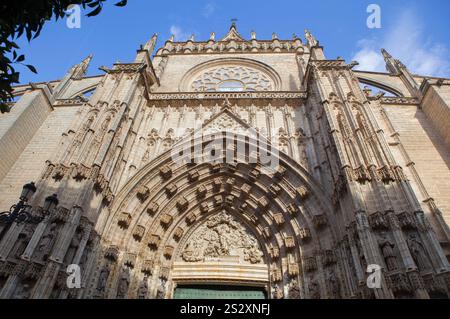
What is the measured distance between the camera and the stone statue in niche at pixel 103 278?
8.12 metres

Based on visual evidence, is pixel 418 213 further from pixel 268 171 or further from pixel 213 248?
pixel 213 248

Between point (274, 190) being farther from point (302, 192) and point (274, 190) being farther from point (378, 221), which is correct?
point (378, 221)

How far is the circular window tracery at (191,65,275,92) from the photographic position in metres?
16.5

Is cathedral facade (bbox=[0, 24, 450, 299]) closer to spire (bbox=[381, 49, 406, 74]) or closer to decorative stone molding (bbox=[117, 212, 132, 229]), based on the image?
decorative stone molding (bbox=[117, 212, 132, 229])

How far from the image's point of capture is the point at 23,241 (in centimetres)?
726

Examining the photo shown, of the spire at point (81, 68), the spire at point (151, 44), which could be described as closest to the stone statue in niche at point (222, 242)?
the spire at point (151, 44)

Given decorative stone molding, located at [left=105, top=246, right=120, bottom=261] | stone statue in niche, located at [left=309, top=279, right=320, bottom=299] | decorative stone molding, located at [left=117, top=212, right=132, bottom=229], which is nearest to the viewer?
stone statue in niche, located at [left=309, top=279, right=320, bottom=299]

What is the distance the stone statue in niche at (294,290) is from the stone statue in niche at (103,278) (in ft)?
16.5

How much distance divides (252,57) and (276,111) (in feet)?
21.4

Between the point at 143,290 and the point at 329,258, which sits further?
the point at 143,290

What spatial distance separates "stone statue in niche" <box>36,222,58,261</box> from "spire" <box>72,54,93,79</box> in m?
11.9

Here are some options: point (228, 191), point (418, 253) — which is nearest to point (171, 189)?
point (228, 191)

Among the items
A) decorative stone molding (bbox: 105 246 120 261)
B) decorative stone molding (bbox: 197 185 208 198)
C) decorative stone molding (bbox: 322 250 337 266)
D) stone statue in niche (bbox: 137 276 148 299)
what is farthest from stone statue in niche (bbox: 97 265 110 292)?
decorative stone molding (bbox: 322 250 337 266)

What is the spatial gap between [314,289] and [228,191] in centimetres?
469
